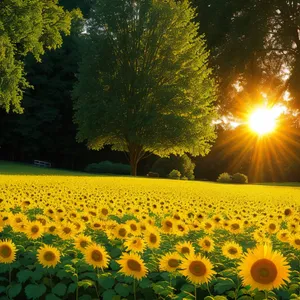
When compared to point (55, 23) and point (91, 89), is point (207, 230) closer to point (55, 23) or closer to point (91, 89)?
point (55, 23)

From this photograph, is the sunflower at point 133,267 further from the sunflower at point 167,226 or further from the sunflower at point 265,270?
the sunflower at point 167,226

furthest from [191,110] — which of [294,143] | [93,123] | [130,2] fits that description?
[294,143]

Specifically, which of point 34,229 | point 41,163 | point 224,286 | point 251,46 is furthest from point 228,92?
point 224,286

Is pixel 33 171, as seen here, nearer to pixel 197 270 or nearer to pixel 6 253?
pixel 6 253

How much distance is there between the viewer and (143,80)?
89.4 ft

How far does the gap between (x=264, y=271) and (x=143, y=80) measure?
82.6ft

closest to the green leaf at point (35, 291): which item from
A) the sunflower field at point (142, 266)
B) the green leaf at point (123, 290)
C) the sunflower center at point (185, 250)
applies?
the sunflower field at point (142, 266)

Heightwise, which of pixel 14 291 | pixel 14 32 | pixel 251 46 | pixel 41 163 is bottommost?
pixel 14 291

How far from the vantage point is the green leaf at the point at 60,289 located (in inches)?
129

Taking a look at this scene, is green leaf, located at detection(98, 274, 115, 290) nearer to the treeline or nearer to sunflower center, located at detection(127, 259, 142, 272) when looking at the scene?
sunflower center, located at detection(127, 259, 142, 272)

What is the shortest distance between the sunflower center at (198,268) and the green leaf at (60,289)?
101 centimetres

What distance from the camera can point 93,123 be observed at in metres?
26.9

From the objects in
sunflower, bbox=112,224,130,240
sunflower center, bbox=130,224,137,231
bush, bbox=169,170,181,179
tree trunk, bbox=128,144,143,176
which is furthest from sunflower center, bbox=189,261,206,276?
bush, bbox=169,170,181,179

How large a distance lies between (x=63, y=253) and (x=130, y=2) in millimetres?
26655
